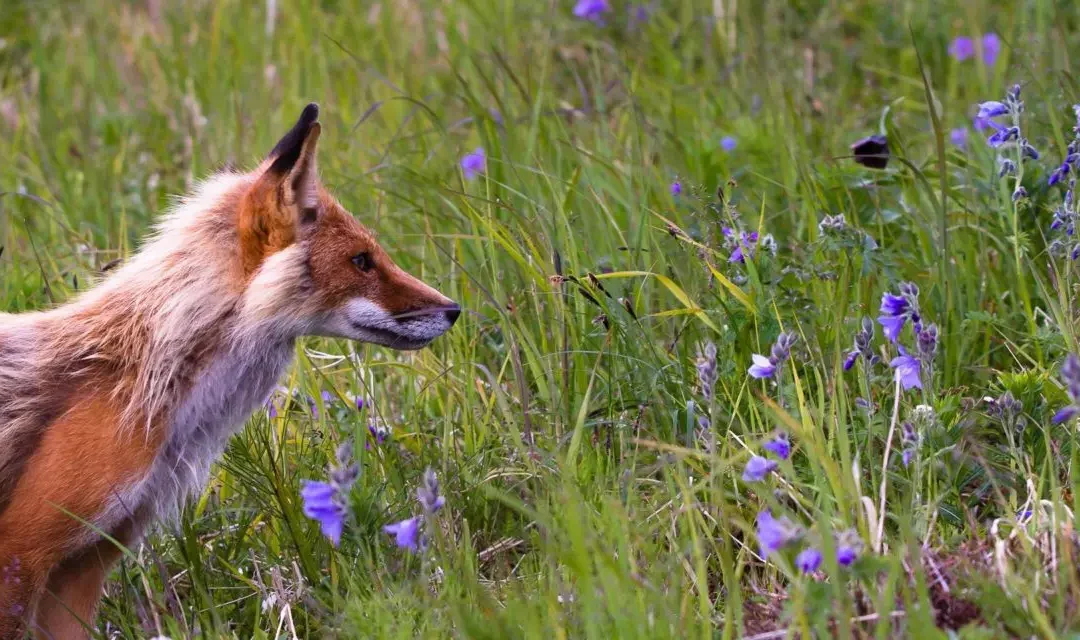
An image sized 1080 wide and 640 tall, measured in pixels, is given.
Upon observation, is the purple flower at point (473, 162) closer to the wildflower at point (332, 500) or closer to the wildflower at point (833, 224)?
the wildflower at point (833, 224)

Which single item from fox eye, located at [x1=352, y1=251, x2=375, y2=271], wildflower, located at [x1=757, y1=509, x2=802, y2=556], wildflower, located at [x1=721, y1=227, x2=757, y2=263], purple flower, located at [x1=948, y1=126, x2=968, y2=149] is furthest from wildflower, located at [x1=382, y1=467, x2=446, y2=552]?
purple flower, located at [x1=948, y1=126, x2=968, y2=149]

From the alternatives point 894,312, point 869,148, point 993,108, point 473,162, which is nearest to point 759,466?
point 894,312

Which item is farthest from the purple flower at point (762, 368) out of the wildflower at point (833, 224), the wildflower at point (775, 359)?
the wildflower at point (833, 224)

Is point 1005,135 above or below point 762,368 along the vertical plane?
above

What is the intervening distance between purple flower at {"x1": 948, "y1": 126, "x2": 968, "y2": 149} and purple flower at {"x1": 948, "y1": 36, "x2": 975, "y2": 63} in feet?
3.29

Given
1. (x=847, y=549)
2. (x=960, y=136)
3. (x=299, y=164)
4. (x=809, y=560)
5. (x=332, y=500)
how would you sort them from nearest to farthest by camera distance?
1. (x=847, y=549)
2. (x=809, y=560)
3. (x=332, y=500)
4. (x=299, y=164)
5. (x=960, y=136)

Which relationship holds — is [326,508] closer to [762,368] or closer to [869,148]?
[762,368]

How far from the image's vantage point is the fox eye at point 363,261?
4.38 metres

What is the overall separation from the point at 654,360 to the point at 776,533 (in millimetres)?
1593

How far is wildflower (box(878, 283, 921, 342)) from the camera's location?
3885 millimetres

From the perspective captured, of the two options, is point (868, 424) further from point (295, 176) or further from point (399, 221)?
point (399, 221)

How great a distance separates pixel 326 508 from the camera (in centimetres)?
331

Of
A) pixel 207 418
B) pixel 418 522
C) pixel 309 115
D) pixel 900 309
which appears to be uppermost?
pixel 309 115

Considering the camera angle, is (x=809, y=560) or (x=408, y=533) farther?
(x=408, y=533)
